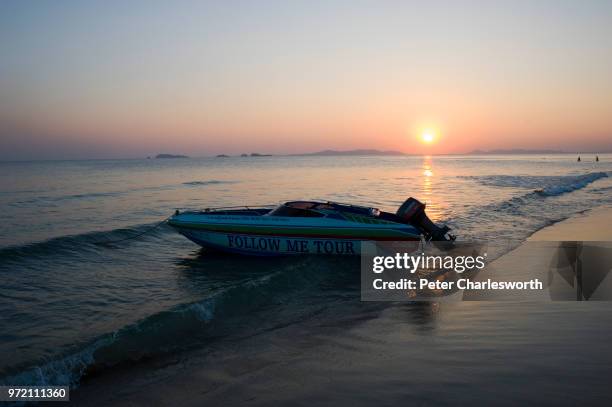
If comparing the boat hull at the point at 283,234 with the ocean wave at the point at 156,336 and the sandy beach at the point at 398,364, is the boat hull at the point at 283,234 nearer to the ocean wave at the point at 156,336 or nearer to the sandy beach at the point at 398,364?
the ocean wave at the point at 156,336

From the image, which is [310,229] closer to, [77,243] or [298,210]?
[298,210]

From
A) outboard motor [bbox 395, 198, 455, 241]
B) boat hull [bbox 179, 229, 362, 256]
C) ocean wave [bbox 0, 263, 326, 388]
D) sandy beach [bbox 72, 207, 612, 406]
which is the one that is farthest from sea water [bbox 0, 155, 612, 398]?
outboard motor [bbox 395, 198, 455, 241]

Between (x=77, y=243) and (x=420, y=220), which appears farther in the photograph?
(x=77, y=243)

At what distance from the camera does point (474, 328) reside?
7.62m

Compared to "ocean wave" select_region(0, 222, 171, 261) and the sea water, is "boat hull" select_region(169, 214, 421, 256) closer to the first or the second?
the sea water

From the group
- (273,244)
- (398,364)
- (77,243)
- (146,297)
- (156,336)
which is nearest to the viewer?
(398,364)

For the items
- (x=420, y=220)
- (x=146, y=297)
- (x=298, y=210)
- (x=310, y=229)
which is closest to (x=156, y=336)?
(x=146, y=297)

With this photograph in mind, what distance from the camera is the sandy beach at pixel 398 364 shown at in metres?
5.53

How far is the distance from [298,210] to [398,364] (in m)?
8.44

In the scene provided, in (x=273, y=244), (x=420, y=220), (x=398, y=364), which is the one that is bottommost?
(x=398, y=364)

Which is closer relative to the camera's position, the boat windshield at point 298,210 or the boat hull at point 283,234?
the boat hull at point 283,234

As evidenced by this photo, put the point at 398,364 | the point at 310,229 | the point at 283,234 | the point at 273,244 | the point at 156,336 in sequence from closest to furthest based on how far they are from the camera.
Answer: the point at 398,364 → the point at 156,336 → the point at 310,229 → the point at 283,234 → the point at 273,244

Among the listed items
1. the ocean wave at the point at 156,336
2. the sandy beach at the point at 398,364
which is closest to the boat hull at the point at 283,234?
the ocean wave at the point at 156,336

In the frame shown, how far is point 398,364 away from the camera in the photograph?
20.9 feet
